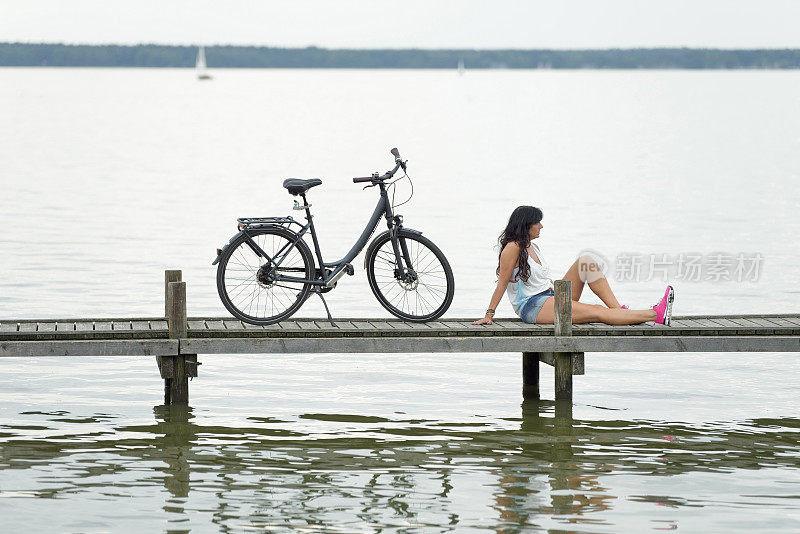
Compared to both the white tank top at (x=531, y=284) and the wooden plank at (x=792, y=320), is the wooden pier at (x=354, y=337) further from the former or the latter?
the white tank top at (x=531, y=284)

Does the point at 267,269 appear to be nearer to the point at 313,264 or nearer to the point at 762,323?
the point at 313,264

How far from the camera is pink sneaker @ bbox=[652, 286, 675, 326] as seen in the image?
33.2 feet

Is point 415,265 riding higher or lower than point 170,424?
higher

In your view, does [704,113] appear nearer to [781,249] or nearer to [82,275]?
[781,249]

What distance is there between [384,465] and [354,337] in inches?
45.2

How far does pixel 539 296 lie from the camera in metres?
10.5

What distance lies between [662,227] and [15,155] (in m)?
35.0

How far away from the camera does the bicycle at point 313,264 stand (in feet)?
33.1

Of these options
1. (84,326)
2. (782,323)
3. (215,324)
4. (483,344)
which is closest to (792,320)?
(782,323)

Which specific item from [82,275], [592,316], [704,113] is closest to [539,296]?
[592,316]

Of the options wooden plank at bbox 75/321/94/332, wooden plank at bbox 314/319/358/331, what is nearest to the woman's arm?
wooden plank at bbox 314/319/358/331

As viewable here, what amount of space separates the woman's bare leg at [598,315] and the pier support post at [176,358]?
2825 millimetres

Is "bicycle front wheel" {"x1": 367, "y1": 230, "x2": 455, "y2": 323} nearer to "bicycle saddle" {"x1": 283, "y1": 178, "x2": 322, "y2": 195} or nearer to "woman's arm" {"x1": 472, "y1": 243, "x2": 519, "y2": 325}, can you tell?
"woman's arm" {"x1": 472, "y1": 243, "x2": 519, "y2": 325}

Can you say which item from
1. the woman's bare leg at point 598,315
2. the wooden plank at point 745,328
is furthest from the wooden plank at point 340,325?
the wooden plank at point 745,328
